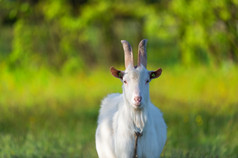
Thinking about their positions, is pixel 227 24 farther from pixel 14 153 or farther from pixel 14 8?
pixel 14 153

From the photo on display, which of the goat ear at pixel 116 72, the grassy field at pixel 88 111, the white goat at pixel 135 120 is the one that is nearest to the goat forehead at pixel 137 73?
the white goat at pixel 135 120

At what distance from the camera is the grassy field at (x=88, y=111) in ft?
25.4

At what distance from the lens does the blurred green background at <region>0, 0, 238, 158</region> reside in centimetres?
821

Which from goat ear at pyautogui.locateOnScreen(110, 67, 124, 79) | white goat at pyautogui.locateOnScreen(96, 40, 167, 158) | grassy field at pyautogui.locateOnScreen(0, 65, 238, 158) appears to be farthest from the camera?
grassy field at pyautogui.locateOnScreen(0, 65, 238, 158)

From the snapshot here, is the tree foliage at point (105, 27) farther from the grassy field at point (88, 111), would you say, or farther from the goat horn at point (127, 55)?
the goat horn at point (127, 55)

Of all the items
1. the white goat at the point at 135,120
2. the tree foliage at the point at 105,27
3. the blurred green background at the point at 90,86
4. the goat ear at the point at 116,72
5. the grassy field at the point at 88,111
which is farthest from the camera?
the tree foliage at the point at 105,27

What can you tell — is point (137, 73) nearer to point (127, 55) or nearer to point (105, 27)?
point (127, 55)

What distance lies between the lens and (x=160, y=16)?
15.8m

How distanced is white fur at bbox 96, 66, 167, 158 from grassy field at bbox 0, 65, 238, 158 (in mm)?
1737

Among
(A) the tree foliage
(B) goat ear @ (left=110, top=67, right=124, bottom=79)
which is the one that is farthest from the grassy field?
(B) goat ear @ (left=110, top=67, right=124, bottom=79)

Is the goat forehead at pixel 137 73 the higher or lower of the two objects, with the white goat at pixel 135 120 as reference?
higher

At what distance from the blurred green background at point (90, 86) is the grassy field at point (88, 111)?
22 millimetres

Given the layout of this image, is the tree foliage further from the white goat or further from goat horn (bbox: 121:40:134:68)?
the white goat

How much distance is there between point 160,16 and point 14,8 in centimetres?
644
